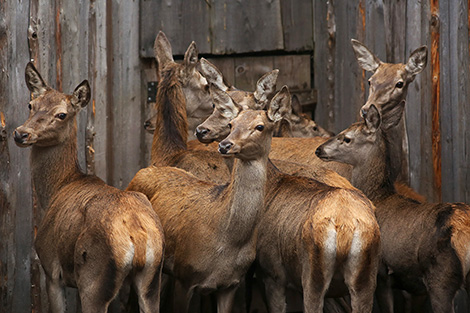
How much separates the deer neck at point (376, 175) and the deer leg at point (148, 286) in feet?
9.48

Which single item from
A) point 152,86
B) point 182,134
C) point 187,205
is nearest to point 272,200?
point 187,205

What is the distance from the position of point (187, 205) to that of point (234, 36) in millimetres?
3755

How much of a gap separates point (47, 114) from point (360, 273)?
2.99m

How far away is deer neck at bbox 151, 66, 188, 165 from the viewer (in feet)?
31.7

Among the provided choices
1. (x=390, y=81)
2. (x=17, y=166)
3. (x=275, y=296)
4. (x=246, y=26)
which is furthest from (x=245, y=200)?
(x=246, y=26)

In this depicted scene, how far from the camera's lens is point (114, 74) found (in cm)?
1048

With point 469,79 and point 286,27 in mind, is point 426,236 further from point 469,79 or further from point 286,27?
point 286,27

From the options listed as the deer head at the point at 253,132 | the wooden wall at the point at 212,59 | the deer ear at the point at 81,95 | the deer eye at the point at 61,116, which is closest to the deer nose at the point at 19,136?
the deer eye at the point at 61,116

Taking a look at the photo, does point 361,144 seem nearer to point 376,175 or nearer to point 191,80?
point 376,175

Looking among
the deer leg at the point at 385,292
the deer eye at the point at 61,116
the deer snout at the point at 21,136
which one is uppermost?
the deer eye at the point at 61,116

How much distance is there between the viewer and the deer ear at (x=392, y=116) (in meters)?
9.19

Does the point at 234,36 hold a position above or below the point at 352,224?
above

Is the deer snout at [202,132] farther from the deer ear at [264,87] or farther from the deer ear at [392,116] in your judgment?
the deer ear at [392,116]

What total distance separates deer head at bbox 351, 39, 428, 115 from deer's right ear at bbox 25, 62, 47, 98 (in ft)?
10.1
